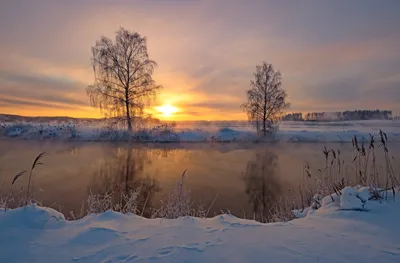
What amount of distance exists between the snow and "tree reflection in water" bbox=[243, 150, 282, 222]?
212 centimetres

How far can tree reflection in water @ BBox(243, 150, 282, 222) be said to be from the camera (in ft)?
20.5

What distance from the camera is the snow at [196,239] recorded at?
2.37m

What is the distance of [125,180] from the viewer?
9.09 m

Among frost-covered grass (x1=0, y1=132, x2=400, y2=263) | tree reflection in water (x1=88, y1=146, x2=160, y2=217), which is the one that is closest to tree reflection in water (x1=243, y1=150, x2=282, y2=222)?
frost-covered grass (x1=0, y1=132, x2=400, y2=263)

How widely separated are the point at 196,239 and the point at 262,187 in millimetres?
5924

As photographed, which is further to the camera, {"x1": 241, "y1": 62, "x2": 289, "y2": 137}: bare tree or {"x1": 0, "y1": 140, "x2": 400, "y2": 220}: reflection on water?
{"x1": 241, "y1": 62, "x2": 289, "y2": 137}: bare tree

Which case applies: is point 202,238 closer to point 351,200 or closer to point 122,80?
point 351,200

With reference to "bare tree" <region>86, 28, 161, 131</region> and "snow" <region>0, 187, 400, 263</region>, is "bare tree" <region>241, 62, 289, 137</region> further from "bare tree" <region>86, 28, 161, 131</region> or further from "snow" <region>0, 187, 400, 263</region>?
"snow" <region>0, 187, 400, 263</region>

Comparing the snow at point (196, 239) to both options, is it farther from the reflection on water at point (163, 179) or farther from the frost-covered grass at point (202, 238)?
the reflection on water at point (163, 179)

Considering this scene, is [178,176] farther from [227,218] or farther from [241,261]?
[241,261]

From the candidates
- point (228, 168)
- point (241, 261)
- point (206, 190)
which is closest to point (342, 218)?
point (241, 261)

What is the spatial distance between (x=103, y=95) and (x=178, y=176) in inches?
396

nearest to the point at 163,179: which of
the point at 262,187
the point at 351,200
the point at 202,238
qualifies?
the point at 262,187

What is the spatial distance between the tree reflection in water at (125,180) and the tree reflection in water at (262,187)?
8.42 feet
